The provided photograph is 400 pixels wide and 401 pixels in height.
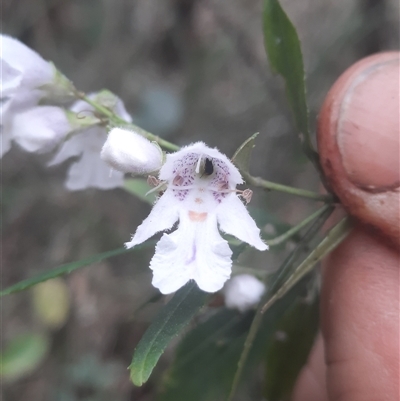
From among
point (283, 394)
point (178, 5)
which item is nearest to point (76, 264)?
point (283, 394)

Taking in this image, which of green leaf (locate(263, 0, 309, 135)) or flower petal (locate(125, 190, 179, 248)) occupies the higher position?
green leaf (locate(263, 0, 309, 135))

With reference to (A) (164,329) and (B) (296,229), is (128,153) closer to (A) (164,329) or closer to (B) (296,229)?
(A) (164,329)

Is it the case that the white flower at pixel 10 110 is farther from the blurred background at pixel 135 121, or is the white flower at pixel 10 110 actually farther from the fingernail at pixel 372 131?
the blurred background at pixel 135 121

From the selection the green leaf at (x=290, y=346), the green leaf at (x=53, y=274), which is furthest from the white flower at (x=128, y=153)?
the green leaf at (x=290, y=346)

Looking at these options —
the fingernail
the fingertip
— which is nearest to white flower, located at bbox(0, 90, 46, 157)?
the fingernail

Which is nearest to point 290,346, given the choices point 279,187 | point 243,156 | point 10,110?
point 279,187

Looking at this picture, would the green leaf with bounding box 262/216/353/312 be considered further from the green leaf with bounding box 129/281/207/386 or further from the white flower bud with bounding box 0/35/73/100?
the white flower bud with bounding box 0/35/73/100
